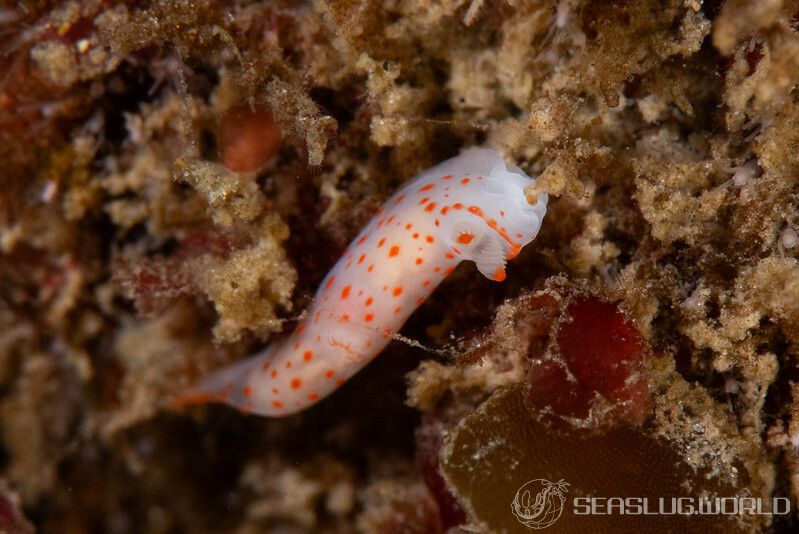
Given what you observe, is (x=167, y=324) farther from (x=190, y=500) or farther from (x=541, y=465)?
(x=541, y=465)

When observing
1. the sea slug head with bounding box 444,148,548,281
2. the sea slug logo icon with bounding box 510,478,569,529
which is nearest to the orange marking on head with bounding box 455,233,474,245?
the sea slug head with bounding box 444,148,548,281

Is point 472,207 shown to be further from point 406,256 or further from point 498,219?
point 406,256

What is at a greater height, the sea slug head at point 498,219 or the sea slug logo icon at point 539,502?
the sea slug head at point 498,219

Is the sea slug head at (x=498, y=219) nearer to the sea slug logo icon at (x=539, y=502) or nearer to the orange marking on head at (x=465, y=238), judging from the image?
the orange marking on head at (x=465, y=238)

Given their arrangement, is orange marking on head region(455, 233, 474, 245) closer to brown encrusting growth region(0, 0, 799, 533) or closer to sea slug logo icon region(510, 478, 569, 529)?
brown encrusting growth region(0, 0, 799, 533)

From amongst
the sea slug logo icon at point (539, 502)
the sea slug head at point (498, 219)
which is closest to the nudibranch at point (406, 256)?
the sea slug head at point (498, 219)

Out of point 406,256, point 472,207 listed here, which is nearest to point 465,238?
point 472,207

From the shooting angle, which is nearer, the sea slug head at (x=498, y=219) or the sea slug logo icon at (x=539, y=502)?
the sea slug logo icon at (x=539, y=502)
